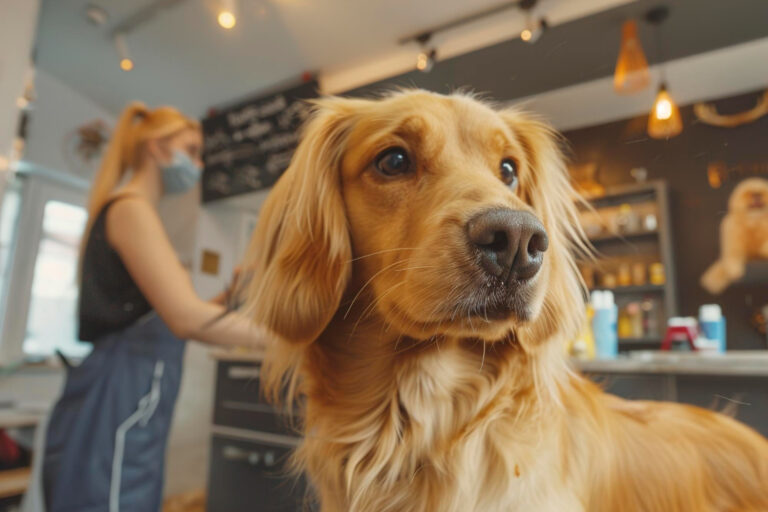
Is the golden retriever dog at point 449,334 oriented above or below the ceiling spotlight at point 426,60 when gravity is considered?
below

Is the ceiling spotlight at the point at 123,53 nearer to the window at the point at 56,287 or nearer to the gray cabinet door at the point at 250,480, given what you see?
the window at the point at 56,287

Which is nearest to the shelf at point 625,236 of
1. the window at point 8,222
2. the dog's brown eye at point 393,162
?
the dog's brown eye at point 393,162

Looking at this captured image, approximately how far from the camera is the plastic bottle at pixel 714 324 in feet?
1.09

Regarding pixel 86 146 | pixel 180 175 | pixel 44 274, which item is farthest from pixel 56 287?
pixel 180 175

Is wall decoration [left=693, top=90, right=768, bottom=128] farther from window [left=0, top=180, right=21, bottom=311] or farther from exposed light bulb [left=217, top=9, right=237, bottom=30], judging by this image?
window [left=0, top=180, right=21, bottom=311]

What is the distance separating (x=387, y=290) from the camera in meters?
0.43

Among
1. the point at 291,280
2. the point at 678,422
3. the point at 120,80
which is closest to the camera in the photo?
the point at 678,422

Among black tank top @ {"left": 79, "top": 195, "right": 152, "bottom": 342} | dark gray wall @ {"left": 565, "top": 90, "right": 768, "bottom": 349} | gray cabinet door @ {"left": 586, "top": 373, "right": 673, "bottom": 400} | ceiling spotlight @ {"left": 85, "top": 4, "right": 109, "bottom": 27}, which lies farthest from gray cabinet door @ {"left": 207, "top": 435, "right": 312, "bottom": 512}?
ceiling spotlight @ {"left": 85, "top": 4, "right": 109, "bottom": 27}

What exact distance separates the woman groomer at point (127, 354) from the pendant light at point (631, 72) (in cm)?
57

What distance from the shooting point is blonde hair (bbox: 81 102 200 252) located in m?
0.79

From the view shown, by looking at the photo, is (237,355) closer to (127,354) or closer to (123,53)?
(127,354)

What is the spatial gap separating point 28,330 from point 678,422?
3.73ft

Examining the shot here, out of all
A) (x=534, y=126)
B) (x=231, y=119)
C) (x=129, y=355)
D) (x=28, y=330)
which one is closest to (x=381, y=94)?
(x=534, y=126)

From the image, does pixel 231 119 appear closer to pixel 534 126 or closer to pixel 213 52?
pixel 213 52
